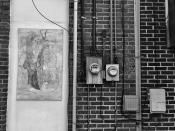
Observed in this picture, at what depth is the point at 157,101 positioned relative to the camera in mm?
5613

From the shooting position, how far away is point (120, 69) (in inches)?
230

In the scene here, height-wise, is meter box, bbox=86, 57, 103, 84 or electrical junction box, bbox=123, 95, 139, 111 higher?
meter box, bbox=86, 57, 103, 84

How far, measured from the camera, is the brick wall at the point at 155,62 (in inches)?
224

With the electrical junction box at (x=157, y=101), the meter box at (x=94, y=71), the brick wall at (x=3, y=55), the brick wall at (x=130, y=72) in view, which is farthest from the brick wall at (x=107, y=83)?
the brick wall at (x=3, y=55)

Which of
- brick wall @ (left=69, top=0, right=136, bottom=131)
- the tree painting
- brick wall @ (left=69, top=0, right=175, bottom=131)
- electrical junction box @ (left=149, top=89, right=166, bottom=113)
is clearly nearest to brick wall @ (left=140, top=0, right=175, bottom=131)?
brick wall @ (left=69, top=0, right=175, bottom=131)

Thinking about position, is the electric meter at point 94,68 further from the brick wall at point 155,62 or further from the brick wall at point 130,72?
the brick wall at point 155,62

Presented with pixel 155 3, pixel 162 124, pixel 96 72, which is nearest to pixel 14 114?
pixel 96 72

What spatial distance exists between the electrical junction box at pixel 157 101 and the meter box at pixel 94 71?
969 millimetres

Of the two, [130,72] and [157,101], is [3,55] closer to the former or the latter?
[130,72]

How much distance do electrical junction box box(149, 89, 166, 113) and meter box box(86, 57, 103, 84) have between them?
3.18ft

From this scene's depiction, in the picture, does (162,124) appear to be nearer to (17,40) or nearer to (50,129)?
(50,129)

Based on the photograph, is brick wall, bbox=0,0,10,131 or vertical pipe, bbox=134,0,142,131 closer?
brick wall, bbox=0,0,10,131

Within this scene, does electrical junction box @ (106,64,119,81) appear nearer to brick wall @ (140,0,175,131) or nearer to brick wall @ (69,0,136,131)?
brick wall @ (69,0,136,131)

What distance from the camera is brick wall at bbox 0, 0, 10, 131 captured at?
18.5 ft
